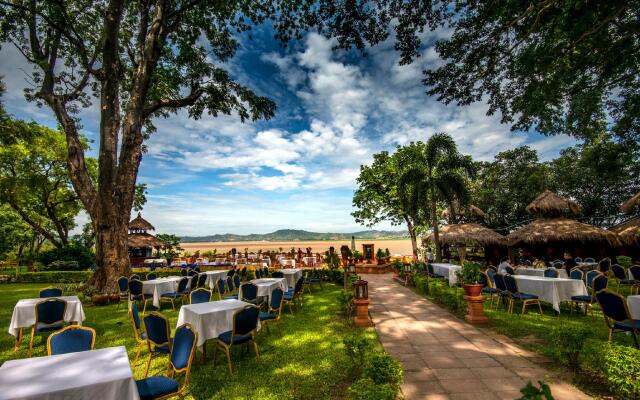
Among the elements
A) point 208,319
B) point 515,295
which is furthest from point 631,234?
point 208,319

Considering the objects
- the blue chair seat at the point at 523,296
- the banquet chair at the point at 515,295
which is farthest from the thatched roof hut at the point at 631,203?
the blue chair seat at the point at 523,296

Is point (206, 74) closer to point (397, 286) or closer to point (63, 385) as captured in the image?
point (397, 286)

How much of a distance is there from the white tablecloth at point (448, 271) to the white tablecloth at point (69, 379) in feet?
33.2

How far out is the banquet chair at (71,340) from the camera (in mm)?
3326

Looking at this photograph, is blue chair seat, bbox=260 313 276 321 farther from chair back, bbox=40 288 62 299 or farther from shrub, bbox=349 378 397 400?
chair back, bbox=40 288 62 299

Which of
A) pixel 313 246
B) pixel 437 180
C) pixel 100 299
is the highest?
pixel 437 180

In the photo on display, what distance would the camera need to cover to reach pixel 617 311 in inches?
176

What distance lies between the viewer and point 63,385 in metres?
2.28

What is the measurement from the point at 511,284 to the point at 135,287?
10093 mm

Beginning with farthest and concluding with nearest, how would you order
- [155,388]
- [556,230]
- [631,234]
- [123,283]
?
[556,230] < [631,234] < [123,283] < [155,388]

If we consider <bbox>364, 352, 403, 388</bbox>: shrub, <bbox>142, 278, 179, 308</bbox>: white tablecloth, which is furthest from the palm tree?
<bbox>364, 352, 403, 388</bbox>: shrub

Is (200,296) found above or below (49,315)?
above

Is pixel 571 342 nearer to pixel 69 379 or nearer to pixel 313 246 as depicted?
pixel 69 379

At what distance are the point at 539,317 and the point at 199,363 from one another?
7.17m
